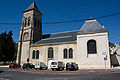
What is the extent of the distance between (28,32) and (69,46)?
49.6 ft

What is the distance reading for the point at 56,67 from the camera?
64.7 ft

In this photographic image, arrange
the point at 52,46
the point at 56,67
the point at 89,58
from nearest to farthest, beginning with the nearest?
the point at 56,67 → the point at 89,58 → the point at 52,46

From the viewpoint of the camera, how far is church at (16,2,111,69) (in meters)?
20.7

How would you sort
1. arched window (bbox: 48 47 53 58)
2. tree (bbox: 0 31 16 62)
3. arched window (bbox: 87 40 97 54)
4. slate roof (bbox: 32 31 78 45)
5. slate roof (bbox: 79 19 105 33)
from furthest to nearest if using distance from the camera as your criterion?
tree (bbox: 0 31 16 62) < arched window (bbox: 48 47 53 58) < slate roof (bbox: 32 31 78 45) < slate roof (bbox: 79 19 105 33) < arched window (bbox: 87 40 97 54)

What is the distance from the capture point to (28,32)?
3247cm

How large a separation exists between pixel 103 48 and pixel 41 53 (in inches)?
615

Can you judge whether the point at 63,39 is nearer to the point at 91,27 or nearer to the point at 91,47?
the point at 91,27

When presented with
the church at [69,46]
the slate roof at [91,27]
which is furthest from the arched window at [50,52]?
the slate roof at [91,27]

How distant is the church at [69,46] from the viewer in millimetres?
20673

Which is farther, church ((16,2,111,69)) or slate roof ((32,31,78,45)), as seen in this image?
slate roof ((32,31,78,45))

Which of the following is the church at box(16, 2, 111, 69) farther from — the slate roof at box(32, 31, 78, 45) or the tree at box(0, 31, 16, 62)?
the tree at box(0, 31, 16, 62)

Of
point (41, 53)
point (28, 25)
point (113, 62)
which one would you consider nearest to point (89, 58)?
point (113, 62)

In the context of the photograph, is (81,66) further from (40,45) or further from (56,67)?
(40,45)

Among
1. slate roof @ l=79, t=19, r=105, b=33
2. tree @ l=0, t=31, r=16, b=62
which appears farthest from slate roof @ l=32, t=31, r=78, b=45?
tree @ l=0, t=31, r=16, b=62
